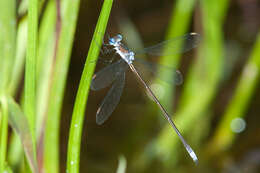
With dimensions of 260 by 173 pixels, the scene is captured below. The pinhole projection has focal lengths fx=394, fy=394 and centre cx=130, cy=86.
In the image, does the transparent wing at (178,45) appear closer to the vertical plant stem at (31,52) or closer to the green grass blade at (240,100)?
the green grass blade at (240,100)

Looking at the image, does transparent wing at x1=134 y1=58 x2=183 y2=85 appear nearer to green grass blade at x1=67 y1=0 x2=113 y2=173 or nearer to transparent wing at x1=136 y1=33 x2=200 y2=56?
transparent wing at x1=136 y1=33 x2=200 y2=56

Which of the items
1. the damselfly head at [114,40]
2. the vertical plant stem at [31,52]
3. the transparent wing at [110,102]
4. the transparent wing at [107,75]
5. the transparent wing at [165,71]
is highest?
the vertical plant stem at [31,52]

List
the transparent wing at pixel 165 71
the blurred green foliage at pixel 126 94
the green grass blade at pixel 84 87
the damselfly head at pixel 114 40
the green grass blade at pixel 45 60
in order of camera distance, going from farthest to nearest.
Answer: the transparent wing at pixel 165 71 < the damselfly head at pixel 114 40 < the green grass blade at pixel 45 60 < the blurred green foliage at pixel 126 94 < the green grass blade at pixel 84 87

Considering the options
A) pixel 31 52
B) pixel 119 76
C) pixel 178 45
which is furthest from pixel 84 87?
pixel 178 45

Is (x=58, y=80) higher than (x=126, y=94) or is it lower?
higher

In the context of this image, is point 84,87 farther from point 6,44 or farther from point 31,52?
point 6,44

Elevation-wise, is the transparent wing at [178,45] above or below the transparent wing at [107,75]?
below

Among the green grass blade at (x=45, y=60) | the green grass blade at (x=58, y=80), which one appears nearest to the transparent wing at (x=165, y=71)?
the green grass blade at (x=45, y=60)
